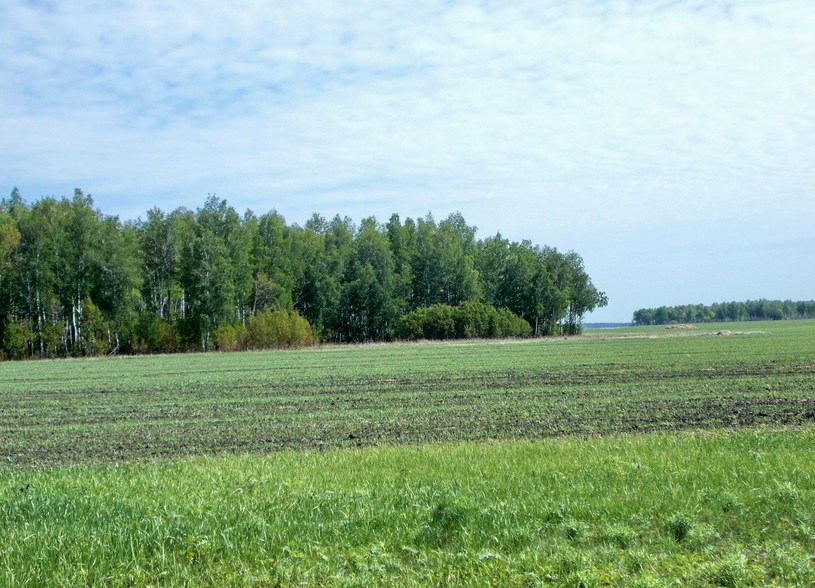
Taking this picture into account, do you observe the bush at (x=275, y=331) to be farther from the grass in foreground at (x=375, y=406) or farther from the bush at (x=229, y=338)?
the grass in foreground at (x=375, y=406)

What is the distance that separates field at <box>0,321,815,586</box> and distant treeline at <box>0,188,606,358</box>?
171 feet

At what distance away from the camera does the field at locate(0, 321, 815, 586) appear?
5852mm

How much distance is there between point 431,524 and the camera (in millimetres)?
7020

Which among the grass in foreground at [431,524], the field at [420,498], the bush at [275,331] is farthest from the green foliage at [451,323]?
the grass in foreground at [431,524]

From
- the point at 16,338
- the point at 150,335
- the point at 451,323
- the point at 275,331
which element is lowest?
Answer: the point at 451,323

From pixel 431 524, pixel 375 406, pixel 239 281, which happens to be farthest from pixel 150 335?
pixel 431 524

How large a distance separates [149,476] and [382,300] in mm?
81524

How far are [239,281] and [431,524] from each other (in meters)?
73.9

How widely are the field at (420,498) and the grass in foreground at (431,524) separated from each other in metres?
0.03

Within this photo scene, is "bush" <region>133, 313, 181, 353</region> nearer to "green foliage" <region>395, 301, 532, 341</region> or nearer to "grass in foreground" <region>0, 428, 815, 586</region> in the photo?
"green foliage" <region>395, 301, 532, 341</region>

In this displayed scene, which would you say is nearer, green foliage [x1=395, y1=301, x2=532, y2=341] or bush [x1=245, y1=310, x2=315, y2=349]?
bush [x1=245, y1=310, x2=315, y2=349]

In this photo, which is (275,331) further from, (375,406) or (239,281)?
(375,406)

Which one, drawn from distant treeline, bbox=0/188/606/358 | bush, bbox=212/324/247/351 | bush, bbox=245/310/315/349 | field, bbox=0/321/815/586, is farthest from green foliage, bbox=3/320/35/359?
field, bbox=0/321/815/586

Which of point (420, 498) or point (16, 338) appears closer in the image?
point (420, 498)
